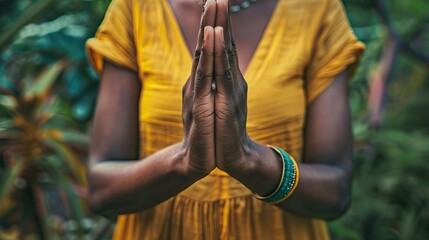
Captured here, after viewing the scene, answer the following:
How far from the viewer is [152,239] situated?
141 cm

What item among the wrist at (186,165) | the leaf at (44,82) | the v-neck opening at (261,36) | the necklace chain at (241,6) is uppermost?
the necklace chain at (241,6)

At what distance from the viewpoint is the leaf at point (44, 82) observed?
7.16 ft

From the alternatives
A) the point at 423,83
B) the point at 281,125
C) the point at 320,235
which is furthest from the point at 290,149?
the point at 423,83

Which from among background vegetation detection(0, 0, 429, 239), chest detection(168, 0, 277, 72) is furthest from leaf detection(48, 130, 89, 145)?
chest detection(168, 0, 277, 72)

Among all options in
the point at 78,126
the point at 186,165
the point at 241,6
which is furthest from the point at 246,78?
the point at 78,126

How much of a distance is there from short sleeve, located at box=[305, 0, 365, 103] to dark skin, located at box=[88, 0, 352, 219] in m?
0.02

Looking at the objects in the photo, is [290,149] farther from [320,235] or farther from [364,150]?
[364,150]

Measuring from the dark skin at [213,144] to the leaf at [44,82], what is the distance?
792 mm

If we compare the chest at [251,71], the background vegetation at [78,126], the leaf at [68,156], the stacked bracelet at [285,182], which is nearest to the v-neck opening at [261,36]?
the chest at [251,71]

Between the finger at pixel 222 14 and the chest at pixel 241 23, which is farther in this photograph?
the chest at pixel 241 23

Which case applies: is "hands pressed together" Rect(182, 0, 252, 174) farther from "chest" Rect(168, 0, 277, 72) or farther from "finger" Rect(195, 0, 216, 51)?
"chest" Rect(168, 0, 277, 72)

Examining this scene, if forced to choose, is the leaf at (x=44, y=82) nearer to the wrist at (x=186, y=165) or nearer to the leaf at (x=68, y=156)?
the leaf at (x=68, y=156)

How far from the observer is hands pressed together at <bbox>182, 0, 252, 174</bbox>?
1.09 meters

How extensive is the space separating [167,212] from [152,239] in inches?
2.2
